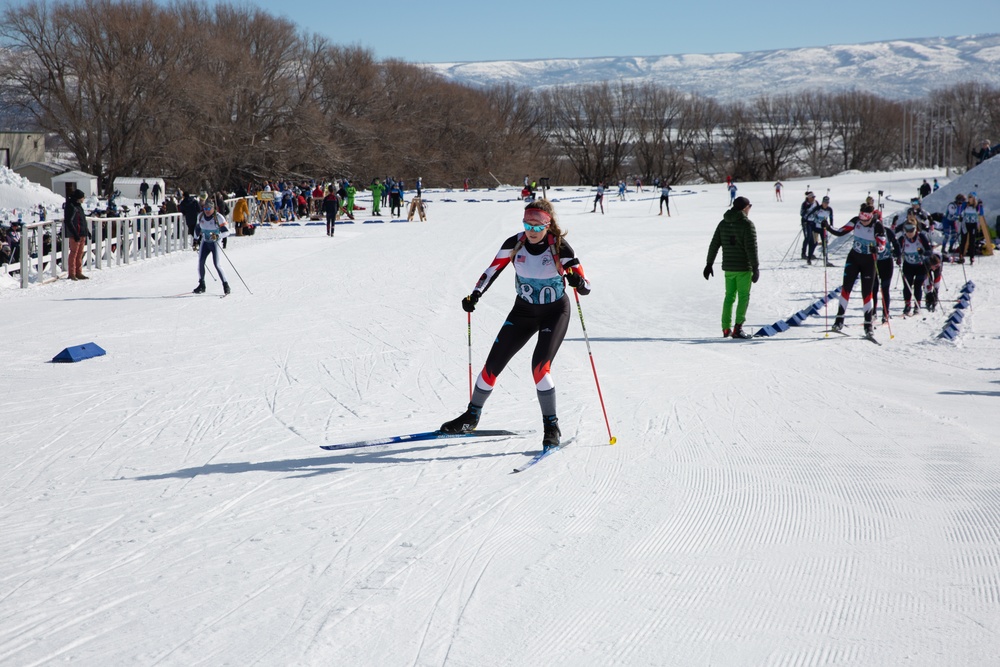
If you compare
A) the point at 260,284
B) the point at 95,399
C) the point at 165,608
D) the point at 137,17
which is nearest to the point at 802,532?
the point at 165,608

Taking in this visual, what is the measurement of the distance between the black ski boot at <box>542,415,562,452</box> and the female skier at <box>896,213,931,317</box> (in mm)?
8495

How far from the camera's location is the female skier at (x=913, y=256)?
12.5 m

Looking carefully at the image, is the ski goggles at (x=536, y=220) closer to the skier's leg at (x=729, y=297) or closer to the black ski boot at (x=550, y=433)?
the black ski boot at (x=550, y=433)

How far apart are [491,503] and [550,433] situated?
1.06 meters

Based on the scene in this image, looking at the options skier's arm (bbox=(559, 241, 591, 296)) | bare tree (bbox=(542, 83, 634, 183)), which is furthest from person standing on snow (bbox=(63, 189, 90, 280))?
bare tree (bbox=(542, 83, 634, 183))

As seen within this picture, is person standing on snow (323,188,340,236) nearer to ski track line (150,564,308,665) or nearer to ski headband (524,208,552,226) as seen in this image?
ski headband (524,208,552,226)

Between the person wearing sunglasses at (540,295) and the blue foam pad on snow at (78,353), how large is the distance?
486 centimetres

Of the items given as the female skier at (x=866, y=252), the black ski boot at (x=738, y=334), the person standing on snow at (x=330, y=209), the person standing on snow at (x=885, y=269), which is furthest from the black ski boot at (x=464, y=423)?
the person standing on snow at (x=330, y=209)

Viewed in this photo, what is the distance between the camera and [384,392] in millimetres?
7633

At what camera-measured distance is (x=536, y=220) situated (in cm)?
555

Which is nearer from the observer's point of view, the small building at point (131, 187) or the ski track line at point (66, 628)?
the ski track line at point (66, 628)

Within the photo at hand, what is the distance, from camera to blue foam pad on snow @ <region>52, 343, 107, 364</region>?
876 cm

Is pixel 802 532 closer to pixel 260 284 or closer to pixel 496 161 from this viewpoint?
pixel 260 284

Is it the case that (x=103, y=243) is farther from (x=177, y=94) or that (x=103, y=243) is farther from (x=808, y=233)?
(x=177, y=94)
